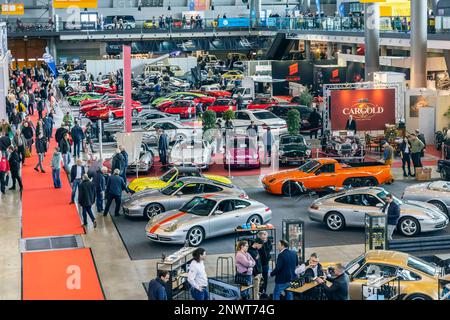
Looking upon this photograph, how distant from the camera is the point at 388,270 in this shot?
14109 mm

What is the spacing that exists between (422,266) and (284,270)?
231 cm

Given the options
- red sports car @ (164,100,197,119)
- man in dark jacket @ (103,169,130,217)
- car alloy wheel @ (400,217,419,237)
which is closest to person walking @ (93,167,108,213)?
man in dark jacket @ (103,169,130,217)

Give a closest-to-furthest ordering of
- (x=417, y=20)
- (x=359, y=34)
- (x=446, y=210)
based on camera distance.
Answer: (x=446, y=210), (x=417, y=20), (x=359, y=34)

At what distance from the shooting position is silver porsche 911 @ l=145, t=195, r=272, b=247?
61.1ft

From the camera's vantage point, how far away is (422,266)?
14352mm

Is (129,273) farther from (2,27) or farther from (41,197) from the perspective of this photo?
(2,27)

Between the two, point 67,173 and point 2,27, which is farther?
point 2,27

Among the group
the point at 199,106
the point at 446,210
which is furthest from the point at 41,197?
the point at 199,106

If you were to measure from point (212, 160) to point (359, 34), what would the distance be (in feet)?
66.2

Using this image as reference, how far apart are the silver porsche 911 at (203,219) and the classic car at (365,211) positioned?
54.7 inches

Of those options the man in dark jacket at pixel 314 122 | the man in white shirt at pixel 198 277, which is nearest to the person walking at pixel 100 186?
the man in white shirt at pixel 198 277

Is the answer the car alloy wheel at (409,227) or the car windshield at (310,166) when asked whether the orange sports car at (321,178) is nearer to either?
the car windshield at (310,166)

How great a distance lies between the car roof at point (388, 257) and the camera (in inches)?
559

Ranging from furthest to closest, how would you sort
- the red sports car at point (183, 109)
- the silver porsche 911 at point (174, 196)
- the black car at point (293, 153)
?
the red sports car at point (183, 109), the black car at point (293, 153), the silver porsche 911 at point (174, 196)
